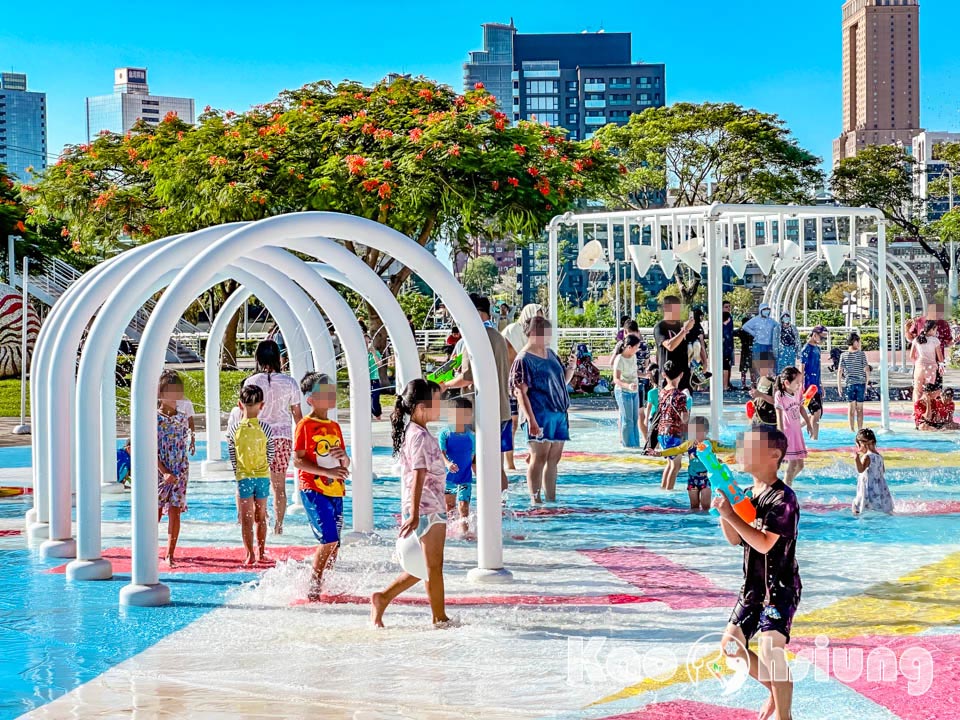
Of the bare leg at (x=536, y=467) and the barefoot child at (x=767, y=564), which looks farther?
the bare leg at (x=536, y=467)

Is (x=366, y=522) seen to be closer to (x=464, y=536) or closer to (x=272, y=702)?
(x=464, y=536)

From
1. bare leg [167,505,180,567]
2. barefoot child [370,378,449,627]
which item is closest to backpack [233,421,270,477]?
bare leg [167,505,180,567]

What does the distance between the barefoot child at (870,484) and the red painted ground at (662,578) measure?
2176 millimetres

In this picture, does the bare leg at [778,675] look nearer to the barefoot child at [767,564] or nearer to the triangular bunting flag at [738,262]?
the barefoot child at [767,564]

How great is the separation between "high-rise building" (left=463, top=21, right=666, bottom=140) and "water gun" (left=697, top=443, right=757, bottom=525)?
166m

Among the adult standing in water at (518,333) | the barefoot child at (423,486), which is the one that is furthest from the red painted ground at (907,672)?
the adult standing in water at (518,333)

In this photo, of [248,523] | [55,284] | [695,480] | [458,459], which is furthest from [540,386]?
[55,284]

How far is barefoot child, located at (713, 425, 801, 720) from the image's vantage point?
4.76m

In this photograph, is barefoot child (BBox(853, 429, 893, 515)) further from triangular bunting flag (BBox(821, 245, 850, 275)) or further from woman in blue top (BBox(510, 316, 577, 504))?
triangular bunting flag (BBox(821, 245, 850, 275))

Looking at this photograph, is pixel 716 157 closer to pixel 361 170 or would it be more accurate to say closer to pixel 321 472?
pixel 361 170

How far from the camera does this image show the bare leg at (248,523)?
28.2 ft

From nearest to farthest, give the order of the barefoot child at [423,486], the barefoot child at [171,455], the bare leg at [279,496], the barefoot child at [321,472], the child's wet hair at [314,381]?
the barefoot child at [423,486] < the barefoot child at [321,472] < the child's wet hair at [314,381] < the barefoot child at [171,455] < the bare leg at [279,496]

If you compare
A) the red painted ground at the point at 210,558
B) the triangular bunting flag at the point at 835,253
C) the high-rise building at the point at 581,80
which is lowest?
the red painted ground at the point at 210,558

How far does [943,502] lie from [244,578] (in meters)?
6.37
